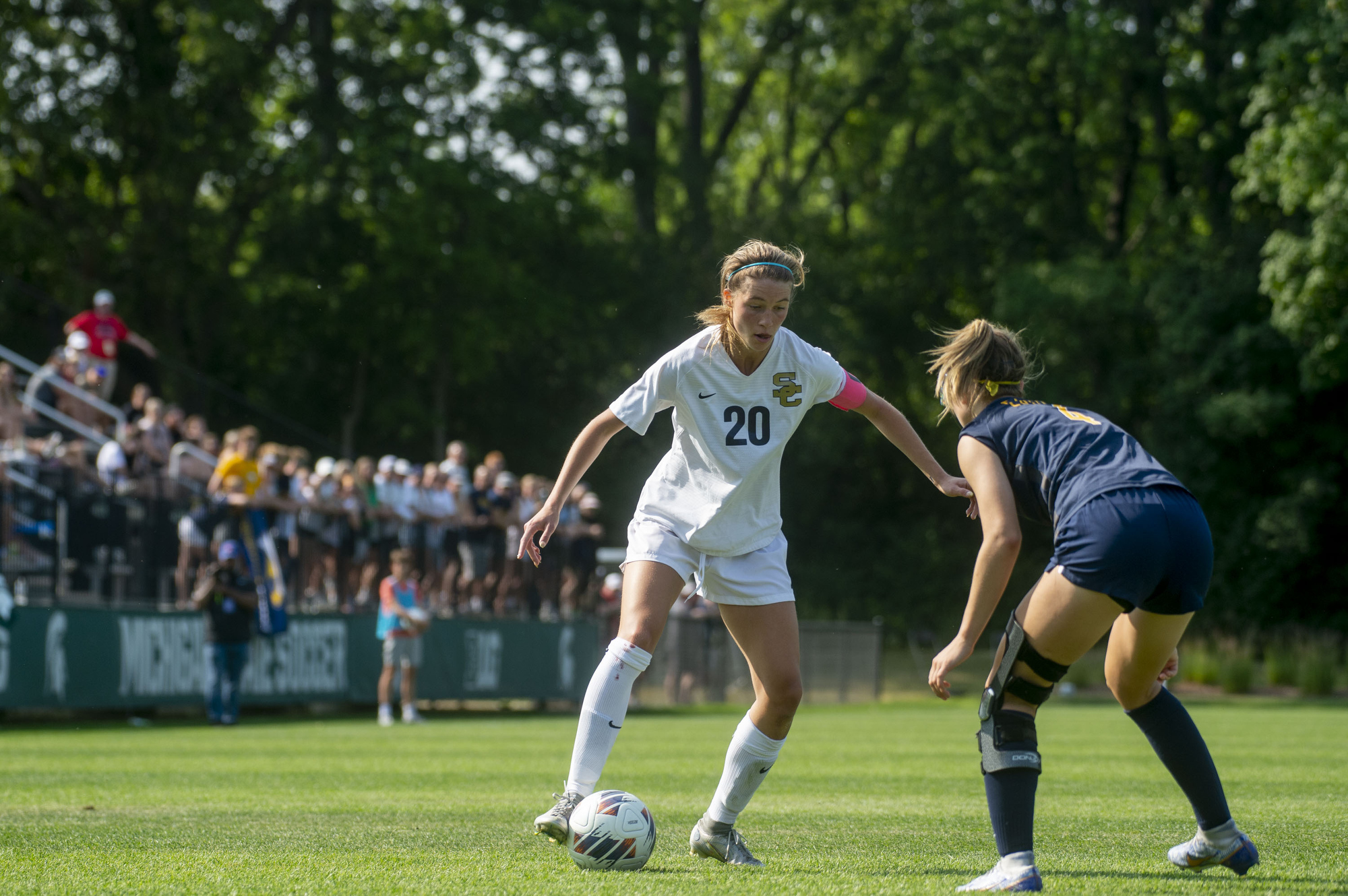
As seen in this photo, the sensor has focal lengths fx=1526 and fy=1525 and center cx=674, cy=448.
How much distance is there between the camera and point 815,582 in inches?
1721

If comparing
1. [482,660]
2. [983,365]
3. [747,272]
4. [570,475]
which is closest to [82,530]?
[482,660]

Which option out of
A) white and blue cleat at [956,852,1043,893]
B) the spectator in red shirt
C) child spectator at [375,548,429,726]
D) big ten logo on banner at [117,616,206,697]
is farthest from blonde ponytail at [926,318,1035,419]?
the spectator in red shirt

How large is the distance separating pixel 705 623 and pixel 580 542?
416 centimetres

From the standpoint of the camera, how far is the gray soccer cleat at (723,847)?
231 inches

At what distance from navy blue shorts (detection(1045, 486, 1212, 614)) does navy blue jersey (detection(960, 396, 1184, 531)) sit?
2.1 inches

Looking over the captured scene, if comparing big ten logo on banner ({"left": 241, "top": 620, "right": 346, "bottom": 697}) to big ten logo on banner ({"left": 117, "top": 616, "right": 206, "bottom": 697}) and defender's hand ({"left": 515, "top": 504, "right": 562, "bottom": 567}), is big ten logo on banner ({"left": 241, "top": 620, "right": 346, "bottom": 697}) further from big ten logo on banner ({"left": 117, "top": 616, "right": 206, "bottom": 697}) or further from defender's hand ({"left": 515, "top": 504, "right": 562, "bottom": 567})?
defender's hand ({"left": 515, "top": 504, "right": 562, "bottom": 567})

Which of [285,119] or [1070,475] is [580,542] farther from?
[1070,475]

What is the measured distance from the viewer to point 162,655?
18.9 metres

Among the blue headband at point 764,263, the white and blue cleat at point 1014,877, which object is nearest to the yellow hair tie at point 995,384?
the blue headband at point 764,263

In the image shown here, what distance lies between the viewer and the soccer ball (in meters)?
5.52

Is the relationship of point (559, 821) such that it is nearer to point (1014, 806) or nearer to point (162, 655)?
point (1014, 806)

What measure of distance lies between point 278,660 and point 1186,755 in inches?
668

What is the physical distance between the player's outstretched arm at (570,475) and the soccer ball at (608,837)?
964 millimetres

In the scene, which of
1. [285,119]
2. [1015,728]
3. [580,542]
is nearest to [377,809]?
[1015,728]
